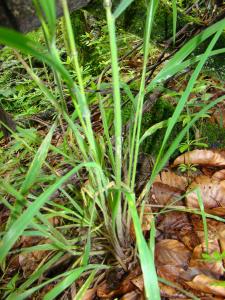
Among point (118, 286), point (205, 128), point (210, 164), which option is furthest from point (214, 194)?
point (118, 286)

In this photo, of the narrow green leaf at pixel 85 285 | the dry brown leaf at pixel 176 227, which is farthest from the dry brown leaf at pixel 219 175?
the narrow green leaf at pixel 85 285

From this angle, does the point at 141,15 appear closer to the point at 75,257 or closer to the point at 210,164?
the point at 210,164

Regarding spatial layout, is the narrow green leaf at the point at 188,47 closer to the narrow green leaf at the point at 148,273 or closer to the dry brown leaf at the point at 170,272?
the narrow green leaf at the point at 148,273

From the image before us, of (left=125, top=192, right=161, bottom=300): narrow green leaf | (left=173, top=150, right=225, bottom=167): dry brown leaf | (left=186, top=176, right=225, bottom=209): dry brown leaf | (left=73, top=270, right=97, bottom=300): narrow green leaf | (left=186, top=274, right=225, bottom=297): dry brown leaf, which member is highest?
(left=125, top=192, right=161, bottom=300): narrow green leaf

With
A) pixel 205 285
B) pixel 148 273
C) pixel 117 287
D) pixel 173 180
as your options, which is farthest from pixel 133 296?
pixel 173 180

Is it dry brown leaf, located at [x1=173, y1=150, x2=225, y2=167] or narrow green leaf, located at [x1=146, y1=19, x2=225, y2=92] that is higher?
narrow green leaf, located at [x1=146, y1=19, x2=225, y2=92]

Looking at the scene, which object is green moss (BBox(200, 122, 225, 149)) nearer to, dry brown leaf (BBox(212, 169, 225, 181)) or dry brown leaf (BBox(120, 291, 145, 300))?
dry brown leaf (BBox(212, 169, 225, 181))

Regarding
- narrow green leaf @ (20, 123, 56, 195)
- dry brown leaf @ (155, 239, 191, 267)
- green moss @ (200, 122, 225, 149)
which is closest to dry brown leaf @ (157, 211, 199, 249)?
dry brown leaf @ (155, 239, 191, 267)
